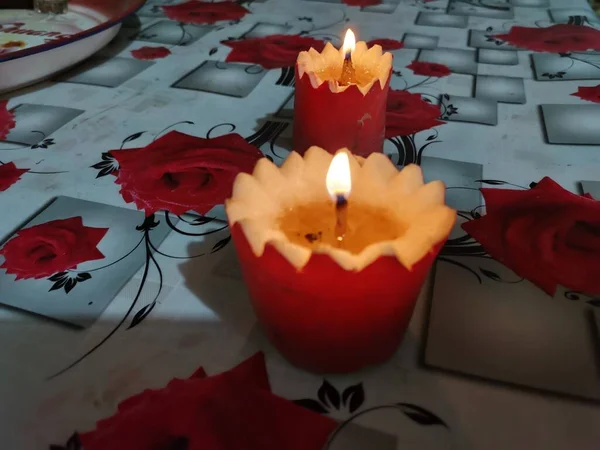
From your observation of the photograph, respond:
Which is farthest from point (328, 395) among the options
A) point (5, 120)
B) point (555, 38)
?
point (555, 38)

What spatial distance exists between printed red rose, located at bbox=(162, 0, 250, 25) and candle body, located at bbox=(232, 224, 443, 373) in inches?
28.2

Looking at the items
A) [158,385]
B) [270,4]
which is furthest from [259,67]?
[158,385]

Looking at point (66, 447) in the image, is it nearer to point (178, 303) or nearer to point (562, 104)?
point (178, 303)

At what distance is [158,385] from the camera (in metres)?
0.32

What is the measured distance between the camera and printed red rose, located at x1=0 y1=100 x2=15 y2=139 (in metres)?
0.58

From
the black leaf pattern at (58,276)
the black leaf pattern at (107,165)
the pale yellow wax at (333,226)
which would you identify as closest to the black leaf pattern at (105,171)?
the black leaf pattern at (107,165)

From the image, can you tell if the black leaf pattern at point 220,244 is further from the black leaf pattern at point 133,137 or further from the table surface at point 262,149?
the black leaf pattern at point 133,137

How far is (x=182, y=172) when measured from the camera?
1.59ft

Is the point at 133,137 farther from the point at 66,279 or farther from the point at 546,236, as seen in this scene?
the point at 546,236

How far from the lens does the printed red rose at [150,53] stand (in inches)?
30.3

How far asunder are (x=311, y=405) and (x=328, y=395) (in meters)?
0.01

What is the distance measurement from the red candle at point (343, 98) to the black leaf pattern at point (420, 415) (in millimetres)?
257

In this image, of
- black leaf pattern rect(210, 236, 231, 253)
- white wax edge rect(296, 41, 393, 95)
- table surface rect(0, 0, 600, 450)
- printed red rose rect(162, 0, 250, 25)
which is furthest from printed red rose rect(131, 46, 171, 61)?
black leaf pattern rect(210, 236, 231, 253)

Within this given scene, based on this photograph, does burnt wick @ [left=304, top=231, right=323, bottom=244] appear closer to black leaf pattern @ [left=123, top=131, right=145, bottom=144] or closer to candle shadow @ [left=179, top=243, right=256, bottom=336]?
candle shadow @ [left=179, top=243, right=256, bottom=336]
